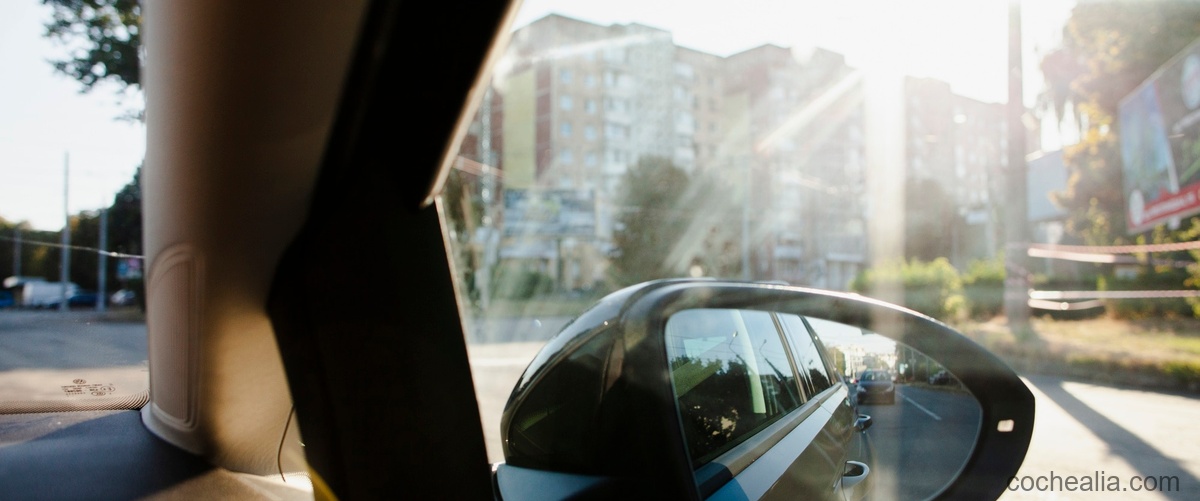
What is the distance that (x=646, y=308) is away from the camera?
206 centimetres

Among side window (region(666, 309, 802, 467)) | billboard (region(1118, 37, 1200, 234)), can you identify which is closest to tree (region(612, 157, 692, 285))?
billboard (region(1118, 37, 1200, 234))

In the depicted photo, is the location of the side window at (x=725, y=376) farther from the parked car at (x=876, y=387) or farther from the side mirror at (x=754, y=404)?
the parked car at (x=876, y=387)

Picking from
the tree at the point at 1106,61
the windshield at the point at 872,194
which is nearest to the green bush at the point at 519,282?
the windshield at the point at 872,194

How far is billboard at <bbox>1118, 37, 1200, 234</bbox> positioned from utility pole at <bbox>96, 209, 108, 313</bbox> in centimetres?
859

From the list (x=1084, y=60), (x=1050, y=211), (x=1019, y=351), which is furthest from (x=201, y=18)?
(x=1050, y=211)

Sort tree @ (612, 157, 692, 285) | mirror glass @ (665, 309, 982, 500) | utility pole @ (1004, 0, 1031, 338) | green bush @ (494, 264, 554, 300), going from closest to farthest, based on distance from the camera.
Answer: mirror glass @ (665, 309, 982, 500)
utility pole @ (1004, 0, 1031, 338)
tree @ (612, 157, 692, 285)
green bush @ (494, 264, 554, 300)

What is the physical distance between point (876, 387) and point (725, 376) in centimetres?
43

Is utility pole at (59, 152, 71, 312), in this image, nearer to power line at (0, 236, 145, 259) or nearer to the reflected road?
power line at (0, 236, 145, 259)

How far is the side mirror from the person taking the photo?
1.93 meters

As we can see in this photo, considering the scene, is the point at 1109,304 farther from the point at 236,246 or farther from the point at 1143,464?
the point at 236,246

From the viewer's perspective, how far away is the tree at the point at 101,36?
1933mm

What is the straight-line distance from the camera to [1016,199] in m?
6.54

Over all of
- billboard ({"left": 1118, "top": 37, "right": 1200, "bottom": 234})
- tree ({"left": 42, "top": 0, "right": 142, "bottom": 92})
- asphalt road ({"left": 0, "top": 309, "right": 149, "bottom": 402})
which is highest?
billboard ({"left": 1118, "top": 37, "right": 1200, "bottom": 234})

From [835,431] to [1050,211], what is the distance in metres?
27.1
